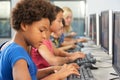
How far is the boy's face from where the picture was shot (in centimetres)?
109

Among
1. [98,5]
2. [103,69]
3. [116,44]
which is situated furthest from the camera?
[98,5]

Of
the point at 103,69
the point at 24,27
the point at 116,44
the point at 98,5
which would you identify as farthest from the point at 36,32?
the point at 98,5

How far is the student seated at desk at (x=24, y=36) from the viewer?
102 centimetres

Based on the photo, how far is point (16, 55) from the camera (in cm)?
103

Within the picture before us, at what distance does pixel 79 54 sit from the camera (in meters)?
2.24

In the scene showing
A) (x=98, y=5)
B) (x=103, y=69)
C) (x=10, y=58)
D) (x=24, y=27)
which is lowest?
(x=103, y=69)

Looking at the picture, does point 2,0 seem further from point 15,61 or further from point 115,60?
point 15,61

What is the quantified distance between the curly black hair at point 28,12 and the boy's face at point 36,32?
0.06 ft

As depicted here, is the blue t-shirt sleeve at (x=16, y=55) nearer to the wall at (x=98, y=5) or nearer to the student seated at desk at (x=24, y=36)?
the student seated at desk at (x=24, y=36)

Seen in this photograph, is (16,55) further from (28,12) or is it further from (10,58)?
(28,12)

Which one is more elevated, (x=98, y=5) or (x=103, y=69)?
(x=98, y=5)

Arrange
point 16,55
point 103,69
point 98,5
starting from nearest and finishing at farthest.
A: point 16,55 → point 103,69 → point 98,5

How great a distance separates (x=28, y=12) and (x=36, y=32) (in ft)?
0.29

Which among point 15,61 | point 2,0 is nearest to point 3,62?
point 15,61
